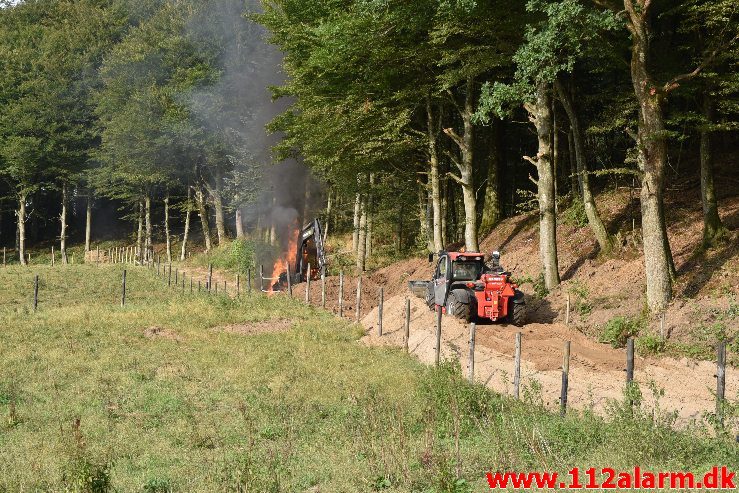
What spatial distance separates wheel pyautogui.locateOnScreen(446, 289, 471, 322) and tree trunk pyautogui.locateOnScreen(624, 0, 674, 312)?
4.88 metres

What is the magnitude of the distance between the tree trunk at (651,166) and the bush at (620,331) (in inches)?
27.6

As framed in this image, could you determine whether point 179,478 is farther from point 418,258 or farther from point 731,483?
point 418,258

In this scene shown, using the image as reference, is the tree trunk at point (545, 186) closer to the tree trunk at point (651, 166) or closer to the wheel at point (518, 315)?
the wheel at point (518, 315)

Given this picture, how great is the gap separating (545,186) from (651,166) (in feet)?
16.0

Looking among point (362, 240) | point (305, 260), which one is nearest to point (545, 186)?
point (305, 260)

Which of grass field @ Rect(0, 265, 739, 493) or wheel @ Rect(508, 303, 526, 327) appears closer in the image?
grass field @ Rect(0, 265, 739, 493)

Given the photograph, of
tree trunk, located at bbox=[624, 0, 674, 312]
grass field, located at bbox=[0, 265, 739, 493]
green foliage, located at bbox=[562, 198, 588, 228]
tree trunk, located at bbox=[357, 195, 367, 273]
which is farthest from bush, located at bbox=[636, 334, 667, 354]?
tree trunk, located at bbox=[357, 195, 367, 273]

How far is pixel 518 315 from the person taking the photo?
21453 mm

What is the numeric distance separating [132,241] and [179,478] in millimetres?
67706

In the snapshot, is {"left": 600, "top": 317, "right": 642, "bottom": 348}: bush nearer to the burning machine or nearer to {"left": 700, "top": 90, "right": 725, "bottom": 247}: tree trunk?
{"left": 700, "top": 90, "right": 725, "bottom": 247}: tree trunk

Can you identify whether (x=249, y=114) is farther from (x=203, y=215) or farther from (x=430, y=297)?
(x=430, y=297)

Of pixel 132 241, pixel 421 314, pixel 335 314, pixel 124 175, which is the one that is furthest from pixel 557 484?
pixel 132 241

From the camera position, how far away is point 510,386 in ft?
48.4

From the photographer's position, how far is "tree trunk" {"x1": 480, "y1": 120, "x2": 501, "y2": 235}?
115 feet
